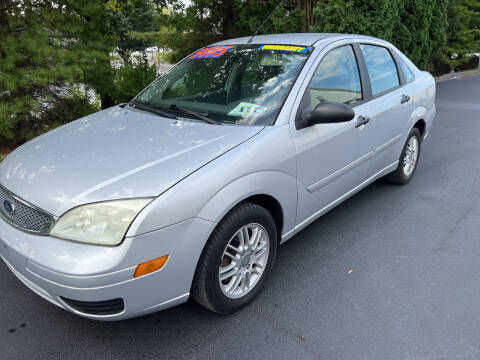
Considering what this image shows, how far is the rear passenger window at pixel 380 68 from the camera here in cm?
359

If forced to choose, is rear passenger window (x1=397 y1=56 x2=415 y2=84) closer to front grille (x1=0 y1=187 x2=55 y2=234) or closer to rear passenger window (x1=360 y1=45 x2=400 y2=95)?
rear passenger window (x1=360 y1=45 x2=400 y2=95)

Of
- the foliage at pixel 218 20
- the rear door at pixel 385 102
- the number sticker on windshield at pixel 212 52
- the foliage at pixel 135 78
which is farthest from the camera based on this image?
the foliage at pixel 218 20

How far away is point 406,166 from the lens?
4.54 m

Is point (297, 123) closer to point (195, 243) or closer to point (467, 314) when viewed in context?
point (195, 243)

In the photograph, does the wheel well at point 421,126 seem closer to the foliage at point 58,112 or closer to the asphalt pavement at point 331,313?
the asphalt pavement at point 331,313

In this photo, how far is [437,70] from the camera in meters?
17.7

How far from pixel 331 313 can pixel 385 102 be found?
2045 mm

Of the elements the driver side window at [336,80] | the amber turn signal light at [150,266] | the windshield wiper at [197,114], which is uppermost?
the driver side window at [336,80]

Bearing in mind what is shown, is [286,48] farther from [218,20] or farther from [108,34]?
[218,20]

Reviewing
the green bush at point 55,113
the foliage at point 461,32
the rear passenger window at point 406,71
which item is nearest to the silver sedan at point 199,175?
the rear passenger window at point 406,71

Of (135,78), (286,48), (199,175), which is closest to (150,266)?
(199,175)

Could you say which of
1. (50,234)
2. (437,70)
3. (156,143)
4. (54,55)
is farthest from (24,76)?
(437,70)

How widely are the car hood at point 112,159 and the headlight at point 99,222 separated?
38 millimetres

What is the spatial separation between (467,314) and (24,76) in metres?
4.90
